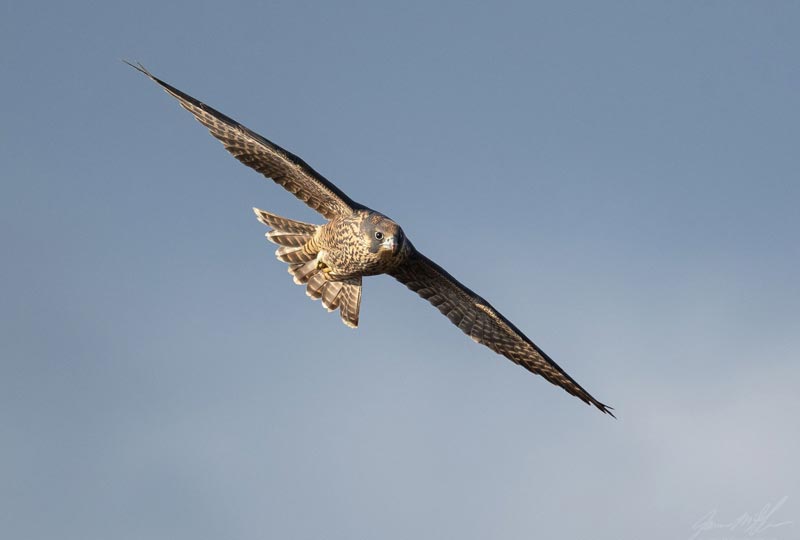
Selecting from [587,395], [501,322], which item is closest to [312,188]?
[501,322]

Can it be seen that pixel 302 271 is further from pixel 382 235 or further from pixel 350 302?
pixel 382 235

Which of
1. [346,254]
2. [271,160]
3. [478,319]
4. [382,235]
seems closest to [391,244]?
[382,235]

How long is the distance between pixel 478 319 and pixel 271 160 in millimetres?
4599

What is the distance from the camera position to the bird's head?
19.2 metres

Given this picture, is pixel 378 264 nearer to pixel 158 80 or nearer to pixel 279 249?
pixel 279 249

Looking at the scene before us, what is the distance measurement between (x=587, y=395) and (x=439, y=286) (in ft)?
9.98

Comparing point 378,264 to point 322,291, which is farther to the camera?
point 322,291

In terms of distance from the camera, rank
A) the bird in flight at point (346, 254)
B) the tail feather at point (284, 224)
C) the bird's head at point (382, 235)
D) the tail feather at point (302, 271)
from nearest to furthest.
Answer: the bird's head at point (382, 235) → the bird in flight at point (346, 254) → the tail feather at point (284, 224) → the tail feather at point (302, 271)

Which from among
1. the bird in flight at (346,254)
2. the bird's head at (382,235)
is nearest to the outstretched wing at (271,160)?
the bird in flight at (346,254)

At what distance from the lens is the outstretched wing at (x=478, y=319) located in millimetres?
21172

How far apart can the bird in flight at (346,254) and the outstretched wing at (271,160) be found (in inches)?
0.6

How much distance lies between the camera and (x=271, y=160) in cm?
2002

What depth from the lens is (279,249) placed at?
2161 centimetres

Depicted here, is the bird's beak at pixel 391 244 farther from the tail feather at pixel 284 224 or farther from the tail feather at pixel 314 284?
the tail feather at pixel 314 284
